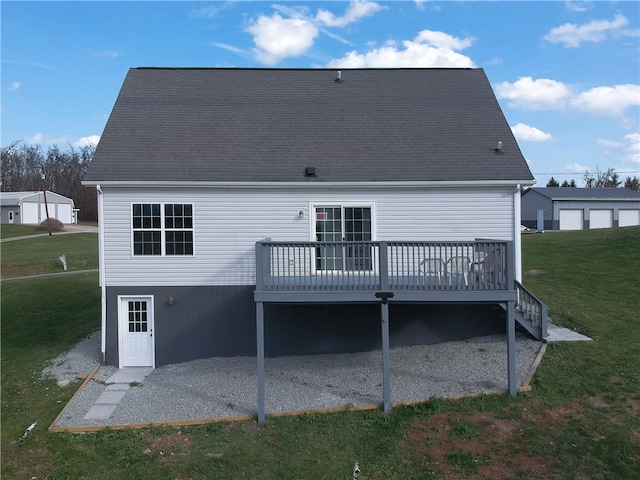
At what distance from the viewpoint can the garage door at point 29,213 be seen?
5573 cm

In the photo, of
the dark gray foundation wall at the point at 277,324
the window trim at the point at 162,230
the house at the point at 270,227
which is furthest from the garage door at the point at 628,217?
the window trim at the point at 162,230

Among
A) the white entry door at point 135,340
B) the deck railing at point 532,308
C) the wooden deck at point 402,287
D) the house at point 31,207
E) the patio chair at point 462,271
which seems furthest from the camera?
the house at point 31,207

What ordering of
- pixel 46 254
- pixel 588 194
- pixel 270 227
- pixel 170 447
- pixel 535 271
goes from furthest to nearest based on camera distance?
pixel 588 194 → pixel 46 254 → pixel 535 271 → pixel 270 227 → pixel 170 447

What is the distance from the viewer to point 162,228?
1351 centimetres

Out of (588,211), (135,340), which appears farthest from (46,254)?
(588,211)

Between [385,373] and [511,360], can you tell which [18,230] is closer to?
[385,373]

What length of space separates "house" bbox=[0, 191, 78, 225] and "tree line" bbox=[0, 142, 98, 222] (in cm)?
947

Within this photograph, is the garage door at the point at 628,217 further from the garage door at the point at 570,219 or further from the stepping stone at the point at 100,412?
the stepping stone at the point at 100,412

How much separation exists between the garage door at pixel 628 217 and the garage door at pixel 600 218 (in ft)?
2.43

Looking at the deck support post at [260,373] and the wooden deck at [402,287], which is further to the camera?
the wooden deck at [402,287]

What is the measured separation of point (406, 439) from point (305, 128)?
899 cm

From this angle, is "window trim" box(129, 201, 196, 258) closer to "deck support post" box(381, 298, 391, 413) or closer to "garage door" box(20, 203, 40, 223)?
"deck support post" box(381, 298, 391, 413)

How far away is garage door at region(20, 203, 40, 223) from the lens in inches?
2194

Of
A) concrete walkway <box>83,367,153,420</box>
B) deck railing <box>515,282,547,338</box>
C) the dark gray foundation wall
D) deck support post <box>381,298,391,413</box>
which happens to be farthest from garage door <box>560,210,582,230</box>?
concrete walkway <box>83,367,153,420</box>
